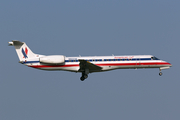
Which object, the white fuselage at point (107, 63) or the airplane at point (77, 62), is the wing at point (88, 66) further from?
the white fuselage at point (107, 63)

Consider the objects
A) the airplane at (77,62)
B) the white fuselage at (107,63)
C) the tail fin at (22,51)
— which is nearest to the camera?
the airplane at (77,62)

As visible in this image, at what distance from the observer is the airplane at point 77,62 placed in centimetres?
3341

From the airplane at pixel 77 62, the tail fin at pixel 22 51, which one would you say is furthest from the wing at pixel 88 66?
the tail fin at pixel 22 51

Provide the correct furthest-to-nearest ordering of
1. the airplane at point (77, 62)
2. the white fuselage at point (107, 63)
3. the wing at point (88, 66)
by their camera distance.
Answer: the white fuselage at point (107, 63)
the airplane at point (77, 62)
the wing at point (88, 66)

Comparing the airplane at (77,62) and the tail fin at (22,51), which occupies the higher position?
the tail fin at (22,51)

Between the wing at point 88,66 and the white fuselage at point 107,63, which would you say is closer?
the wing at point 88,66

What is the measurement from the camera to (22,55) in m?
34.2

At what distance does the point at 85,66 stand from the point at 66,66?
8.11 feet

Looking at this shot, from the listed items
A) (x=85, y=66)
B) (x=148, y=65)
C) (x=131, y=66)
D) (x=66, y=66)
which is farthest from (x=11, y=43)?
(x=148, y=65)

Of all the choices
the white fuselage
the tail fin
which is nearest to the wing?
the white fuselage

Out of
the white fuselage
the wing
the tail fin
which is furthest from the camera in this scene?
the tail fin

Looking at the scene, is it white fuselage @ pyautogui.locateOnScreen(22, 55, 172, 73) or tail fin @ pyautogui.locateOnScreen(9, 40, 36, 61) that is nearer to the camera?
white fuselage @ pyautogui.locateOnScreen(22, 55, 172, 73)

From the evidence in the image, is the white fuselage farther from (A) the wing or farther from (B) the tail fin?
(B) the tail fin

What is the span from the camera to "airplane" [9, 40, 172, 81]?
3341 centimetres
